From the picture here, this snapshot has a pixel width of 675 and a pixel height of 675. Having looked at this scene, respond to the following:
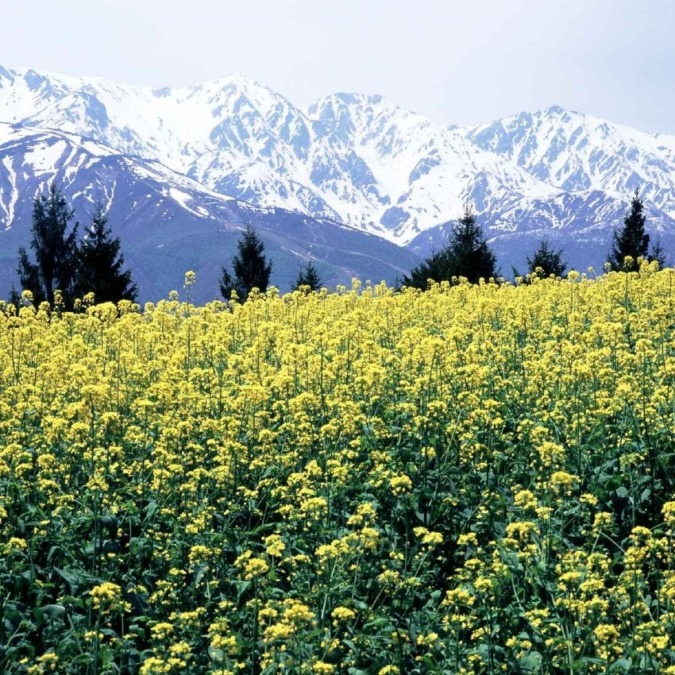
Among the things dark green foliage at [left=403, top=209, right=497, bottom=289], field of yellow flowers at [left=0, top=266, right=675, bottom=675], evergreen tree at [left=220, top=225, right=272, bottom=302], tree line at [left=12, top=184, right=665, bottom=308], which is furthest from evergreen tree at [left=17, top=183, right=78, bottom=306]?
field of yellow flowers at [left=0, top=266, right=675, bottom=675]

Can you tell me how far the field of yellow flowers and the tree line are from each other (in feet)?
117

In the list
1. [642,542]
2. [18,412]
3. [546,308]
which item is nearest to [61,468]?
[18,412]

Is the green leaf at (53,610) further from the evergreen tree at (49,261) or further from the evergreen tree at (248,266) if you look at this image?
the evergreen tree at (49,261)

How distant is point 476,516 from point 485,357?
4751 millimetres

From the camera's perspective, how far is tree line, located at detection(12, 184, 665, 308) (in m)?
50.0

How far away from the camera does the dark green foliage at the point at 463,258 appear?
156 feet

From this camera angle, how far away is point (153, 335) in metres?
14.9

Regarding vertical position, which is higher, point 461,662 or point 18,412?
point 18,412

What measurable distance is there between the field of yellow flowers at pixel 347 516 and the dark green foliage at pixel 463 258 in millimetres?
34831

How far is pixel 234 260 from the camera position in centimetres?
7025

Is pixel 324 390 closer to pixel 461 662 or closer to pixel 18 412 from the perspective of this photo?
pixel 18 412

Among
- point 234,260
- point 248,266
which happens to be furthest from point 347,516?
point 234,260

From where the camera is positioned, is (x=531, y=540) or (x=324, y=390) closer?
(x=531, y=540)

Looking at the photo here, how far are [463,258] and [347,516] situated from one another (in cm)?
4052
